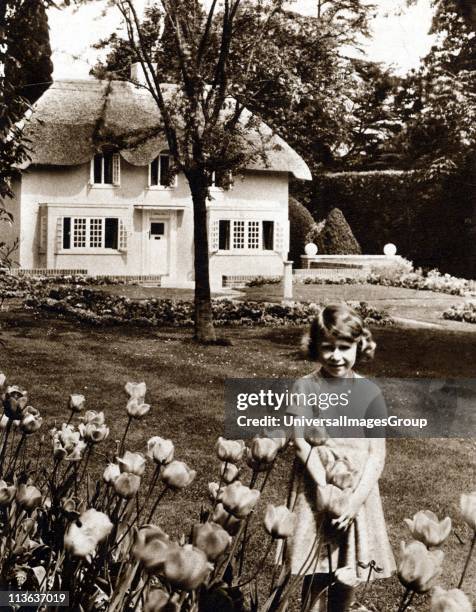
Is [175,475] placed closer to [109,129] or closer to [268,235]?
[268,235]

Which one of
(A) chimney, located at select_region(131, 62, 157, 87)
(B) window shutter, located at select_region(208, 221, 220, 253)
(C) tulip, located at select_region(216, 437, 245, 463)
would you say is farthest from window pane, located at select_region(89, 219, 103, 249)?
(C) tulip, located at select_region(216, 437, 245, 463)

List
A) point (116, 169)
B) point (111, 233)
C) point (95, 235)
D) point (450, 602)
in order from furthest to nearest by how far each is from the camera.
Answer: point (116, 169) → point (111, 233) → point (95, 235) → point (450, 602)

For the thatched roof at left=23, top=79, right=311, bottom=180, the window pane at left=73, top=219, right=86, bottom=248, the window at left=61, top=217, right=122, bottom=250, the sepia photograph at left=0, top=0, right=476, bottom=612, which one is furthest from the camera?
the window pane at left=73, top=219, right=86, bottom=248

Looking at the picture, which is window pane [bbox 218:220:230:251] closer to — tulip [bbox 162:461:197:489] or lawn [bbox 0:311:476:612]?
lawn [bbox 0:311:476:612]

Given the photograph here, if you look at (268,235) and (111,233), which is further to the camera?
(268,235)

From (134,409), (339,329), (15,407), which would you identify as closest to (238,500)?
(134,409)

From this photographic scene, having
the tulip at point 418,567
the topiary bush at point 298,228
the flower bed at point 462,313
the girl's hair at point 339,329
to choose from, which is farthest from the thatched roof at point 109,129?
the tulip at point 418,567

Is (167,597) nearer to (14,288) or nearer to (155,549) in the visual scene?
(155,549)
